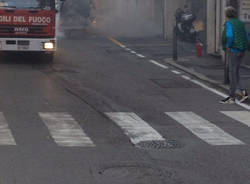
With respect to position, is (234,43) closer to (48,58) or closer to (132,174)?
(132,174)

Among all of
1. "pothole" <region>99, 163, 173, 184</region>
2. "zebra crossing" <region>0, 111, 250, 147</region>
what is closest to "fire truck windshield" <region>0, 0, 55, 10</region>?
"zebra crossing" <region>0, 111, 250, 147</region>

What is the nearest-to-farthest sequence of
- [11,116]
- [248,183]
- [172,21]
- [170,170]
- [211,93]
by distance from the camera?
[248,183], [170,170], [11,116], [211,93], [172,21]

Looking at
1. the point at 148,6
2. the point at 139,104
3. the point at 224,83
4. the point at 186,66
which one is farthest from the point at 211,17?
the point at 148,6

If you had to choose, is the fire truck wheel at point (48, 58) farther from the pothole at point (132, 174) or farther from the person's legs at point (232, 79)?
the pothole at point (132, 174)

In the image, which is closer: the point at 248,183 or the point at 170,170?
the point at 248,183

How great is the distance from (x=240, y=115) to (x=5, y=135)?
441cm

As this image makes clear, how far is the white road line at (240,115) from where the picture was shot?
39.3ft

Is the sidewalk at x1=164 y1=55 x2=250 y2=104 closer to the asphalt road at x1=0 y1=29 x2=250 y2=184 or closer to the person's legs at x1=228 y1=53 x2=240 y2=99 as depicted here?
the person's legs at x1=228 y1=53 x2=240 y2=99

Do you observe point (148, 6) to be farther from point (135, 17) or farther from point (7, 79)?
point (7, 79)

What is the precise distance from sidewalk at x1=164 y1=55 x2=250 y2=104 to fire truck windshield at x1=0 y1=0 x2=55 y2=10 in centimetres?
404

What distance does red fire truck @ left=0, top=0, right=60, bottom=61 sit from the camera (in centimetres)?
1973

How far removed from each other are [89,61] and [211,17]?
17.4 feet

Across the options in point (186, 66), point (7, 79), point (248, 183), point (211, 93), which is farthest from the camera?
point (186, 66)

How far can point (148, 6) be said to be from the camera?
156 feet
